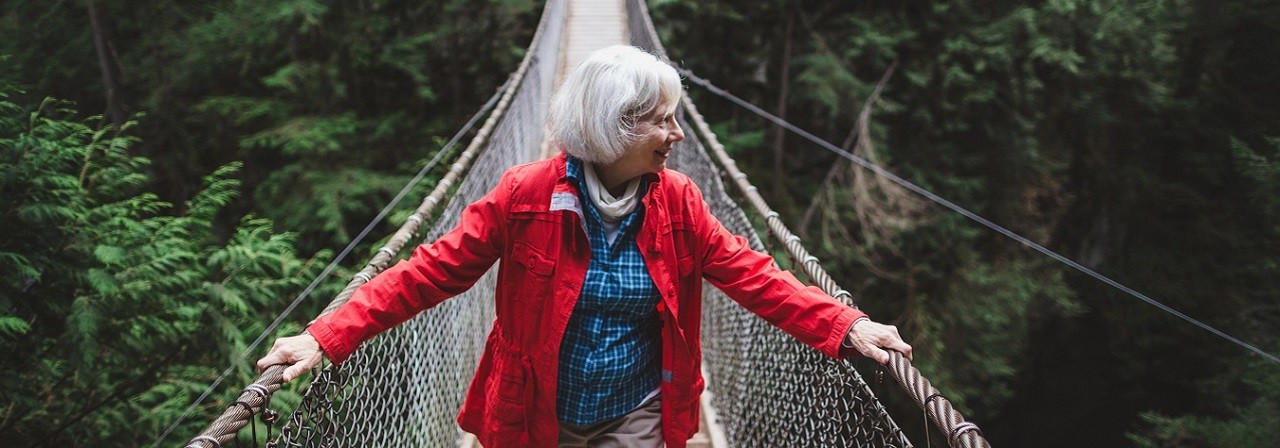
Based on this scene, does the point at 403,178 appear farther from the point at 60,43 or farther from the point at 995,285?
the point at 995,285

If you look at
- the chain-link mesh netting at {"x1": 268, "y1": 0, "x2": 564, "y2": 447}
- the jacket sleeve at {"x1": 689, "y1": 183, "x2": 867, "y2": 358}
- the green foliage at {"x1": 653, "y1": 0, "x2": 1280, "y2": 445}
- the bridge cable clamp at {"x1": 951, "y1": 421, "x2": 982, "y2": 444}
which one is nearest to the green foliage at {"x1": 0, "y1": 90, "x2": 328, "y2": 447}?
the chain-link mesh netting at {"x1": 268, "y1": 0, "x2": 564, "y2": 447}

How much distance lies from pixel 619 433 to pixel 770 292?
0.34 metres

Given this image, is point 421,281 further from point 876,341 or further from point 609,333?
point 876,341

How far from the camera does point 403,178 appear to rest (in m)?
5.71

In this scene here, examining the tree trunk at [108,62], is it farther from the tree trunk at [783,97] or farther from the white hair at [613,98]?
the white hair at [613,98]

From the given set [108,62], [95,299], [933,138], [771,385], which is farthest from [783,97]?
[95,299]

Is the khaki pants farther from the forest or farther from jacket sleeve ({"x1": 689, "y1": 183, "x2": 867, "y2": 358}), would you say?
the forest

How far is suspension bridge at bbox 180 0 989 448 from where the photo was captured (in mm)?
992

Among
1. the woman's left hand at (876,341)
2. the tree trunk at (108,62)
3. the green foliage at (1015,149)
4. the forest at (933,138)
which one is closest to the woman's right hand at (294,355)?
the woman's left hand at (876,341)

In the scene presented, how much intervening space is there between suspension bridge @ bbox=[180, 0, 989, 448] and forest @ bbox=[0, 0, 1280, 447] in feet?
7.69

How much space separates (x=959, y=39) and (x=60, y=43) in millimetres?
7858

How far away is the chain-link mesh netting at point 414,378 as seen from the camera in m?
1.15

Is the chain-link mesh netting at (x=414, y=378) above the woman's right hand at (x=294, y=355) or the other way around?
the other way around

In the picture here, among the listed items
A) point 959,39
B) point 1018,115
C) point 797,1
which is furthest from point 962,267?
point 797,1
